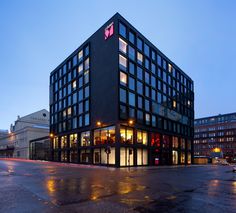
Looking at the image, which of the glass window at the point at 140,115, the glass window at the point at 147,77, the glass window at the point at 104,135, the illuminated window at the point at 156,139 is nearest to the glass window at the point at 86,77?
the glass window at the point at 104,135

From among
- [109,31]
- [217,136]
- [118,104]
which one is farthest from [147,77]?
[217,136]

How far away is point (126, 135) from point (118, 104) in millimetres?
6493

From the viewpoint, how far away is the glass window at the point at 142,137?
50.0 metres

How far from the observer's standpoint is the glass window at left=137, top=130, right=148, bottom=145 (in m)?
50.0

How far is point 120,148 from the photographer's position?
145ft

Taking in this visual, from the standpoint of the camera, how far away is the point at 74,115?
59.9m

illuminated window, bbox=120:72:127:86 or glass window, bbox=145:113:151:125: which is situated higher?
illuminated window, bbox=120:72:127:86

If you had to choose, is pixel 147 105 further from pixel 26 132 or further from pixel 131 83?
pixel 26 132

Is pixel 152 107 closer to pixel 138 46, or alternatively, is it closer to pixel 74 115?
pixel 138 46

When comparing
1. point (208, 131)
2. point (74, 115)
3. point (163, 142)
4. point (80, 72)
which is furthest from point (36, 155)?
point (208, 131)

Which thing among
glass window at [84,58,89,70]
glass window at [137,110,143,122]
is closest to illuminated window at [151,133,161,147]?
glass window at [137,110,143,122]

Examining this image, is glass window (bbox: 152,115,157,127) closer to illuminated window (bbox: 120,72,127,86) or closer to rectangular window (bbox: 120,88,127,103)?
rectangular window (bbox: 120,88,127,103)

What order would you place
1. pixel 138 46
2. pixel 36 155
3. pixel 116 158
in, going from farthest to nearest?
pixel 36 155 < pixel 138 46 < pixel 116 158

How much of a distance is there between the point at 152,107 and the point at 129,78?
10900mm
